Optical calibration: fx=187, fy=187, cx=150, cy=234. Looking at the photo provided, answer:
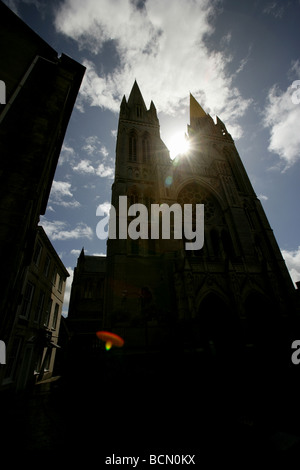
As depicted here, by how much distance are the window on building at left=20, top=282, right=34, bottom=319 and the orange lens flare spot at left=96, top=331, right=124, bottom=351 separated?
510 cm

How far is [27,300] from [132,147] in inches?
812

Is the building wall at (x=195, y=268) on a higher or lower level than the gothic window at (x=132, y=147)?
lower

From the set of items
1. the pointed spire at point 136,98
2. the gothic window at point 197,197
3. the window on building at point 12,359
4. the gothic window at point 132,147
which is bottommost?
the window on building at point 12,359

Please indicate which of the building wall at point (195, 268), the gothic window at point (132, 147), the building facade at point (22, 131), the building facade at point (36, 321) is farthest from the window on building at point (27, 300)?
the gothic window at point (132, 147)

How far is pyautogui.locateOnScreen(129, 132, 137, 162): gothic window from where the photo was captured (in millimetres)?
23438

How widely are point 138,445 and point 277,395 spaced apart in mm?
5286

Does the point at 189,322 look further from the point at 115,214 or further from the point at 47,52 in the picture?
the point at 47,52

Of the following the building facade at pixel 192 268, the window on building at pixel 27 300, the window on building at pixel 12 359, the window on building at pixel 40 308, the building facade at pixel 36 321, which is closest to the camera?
the window on building at pixel 12 359

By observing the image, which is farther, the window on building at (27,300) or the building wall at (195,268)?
the building wall at (195,268)

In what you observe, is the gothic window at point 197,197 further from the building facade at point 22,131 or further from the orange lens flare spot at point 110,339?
the building facade at point 22,131

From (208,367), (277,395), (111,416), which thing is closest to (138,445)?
(111,416)

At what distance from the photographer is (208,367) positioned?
31.0 ft

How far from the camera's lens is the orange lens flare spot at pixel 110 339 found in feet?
41.7

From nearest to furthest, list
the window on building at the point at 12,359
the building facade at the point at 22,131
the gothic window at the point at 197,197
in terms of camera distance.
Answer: the building facade at the point at 22,131
the window on building at the point at 12,359
the gothic window at the point at 197,197
